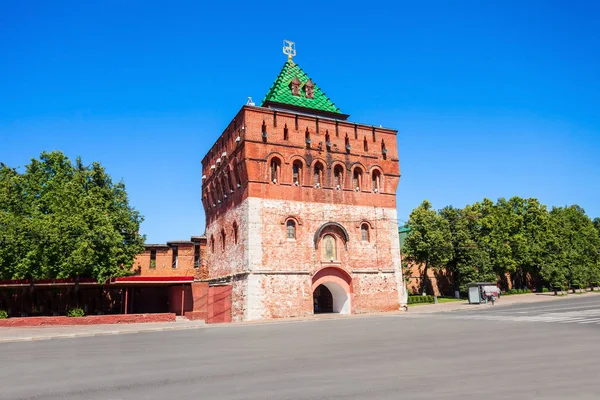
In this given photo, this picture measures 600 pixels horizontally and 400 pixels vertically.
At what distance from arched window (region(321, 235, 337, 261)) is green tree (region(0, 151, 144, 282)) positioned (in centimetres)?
1402

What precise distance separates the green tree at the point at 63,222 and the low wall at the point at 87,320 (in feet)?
8.79

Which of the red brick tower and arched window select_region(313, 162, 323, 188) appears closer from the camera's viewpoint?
the red brick tower

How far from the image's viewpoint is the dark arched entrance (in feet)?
100

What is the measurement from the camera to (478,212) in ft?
149

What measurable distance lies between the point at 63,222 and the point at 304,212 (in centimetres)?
1580

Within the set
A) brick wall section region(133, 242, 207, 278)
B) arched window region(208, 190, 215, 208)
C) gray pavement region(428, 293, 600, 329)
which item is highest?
arched window region(208, 190, 215, 208)

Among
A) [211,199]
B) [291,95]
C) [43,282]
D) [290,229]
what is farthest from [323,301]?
[43,282]

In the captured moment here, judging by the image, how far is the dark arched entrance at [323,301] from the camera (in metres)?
30.6

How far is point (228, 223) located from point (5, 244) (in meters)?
14.4

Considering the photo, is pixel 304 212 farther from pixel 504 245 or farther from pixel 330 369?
pixel 504 245

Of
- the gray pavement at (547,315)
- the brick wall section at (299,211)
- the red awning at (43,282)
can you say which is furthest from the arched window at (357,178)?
the red awning at (43,282)

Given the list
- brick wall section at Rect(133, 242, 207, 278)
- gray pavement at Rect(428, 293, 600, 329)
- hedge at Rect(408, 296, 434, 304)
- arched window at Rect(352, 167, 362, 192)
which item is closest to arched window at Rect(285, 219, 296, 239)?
arched window at Rect(352, 167, 362, 192)

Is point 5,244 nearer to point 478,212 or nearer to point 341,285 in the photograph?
point 341,285

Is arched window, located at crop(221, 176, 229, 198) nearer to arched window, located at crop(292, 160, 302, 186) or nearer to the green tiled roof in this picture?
arched window, located at crop(292, 160, 302, 186)
